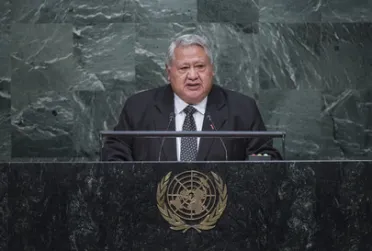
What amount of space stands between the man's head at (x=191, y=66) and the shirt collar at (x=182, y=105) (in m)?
0.03

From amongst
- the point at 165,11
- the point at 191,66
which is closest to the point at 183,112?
the point at 191,66

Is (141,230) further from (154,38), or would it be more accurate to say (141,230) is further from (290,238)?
(154,38)

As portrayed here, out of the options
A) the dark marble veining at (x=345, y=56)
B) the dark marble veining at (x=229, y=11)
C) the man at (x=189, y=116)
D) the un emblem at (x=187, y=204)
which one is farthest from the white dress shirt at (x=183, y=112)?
the dark marble veining at (x=345, y=56)

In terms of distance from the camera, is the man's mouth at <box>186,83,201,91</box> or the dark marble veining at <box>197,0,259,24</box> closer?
the man's mouth at <box>186,83,201,91</box>

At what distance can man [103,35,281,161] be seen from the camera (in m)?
6.21

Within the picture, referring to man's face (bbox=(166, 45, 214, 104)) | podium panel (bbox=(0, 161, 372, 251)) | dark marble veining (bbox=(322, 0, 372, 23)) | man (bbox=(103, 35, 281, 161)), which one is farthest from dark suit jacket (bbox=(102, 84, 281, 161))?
dark marble veining (bbox=(322, 0, 372, 23))

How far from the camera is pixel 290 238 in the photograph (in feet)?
15.9

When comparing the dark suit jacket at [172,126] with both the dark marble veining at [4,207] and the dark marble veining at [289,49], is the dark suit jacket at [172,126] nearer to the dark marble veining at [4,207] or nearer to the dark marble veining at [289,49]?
the dark marble veining at [4,207]

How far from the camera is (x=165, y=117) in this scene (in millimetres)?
6457

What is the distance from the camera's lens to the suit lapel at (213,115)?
6.17m

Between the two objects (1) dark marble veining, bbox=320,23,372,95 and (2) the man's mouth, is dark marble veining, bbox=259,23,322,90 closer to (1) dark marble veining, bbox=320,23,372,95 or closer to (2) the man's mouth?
(1) dark marble veining, bbox=320,23,372,95

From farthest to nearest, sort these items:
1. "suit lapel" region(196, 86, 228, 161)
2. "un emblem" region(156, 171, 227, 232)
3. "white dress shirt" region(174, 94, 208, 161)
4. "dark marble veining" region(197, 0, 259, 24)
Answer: "dark marble veining" region(197, 0, 259, 24), "white dress shirt" region(174, 94, 208, 161), "suit lapel" region(196, 86, 228, 161), "un emblem" region(156, 171, 227, 232)

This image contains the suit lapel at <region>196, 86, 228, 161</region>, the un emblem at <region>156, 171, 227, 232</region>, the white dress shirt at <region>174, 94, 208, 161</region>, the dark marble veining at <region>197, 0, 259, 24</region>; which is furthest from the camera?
the dark marble veining at <region>197, 0, 259, 24</region>

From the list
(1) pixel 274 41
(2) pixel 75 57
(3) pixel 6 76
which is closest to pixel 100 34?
(2) pixel 75 57
